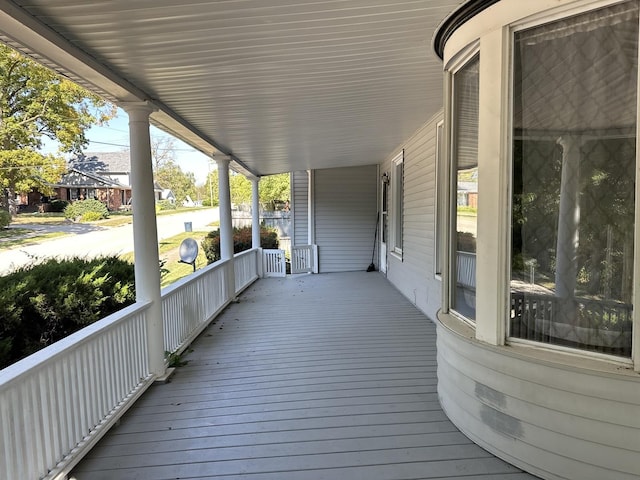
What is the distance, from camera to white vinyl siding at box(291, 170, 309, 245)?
10.3 meters

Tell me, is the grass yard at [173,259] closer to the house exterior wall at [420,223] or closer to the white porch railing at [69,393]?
the house exterior wall at [420,223]

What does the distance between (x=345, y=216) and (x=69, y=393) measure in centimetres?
831

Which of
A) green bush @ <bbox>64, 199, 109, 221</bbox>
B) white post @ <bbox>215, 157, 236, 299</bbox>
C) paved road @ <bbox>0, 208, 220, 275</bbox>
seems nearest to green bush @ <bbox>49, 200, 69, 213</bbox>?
green bush @ <bbox>64, 199, 109, 221</bbox>

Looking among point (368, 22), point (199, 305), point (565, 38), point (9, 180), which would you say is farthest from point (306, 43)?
point (9, 180)

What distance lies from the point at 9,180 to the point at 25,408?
13922mm

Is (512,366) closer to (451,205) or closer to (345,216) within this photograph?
(451,205)

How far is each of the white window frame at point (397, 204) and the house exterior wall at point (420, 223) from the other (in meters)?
0.41

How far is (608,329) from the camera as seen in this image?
6.28 feet

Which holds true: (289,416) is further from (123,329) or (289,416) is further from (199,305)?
(199,305)

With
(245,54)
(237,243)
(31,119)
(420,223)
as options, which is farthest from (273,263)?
(31,119)

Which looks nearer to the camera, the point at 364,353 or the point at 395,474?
the point at 395,474

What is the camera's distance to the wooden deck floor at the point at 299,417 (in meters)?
2.19

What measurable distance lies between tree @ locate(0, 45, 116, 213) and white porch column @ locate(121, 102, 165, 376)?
10.8 meters

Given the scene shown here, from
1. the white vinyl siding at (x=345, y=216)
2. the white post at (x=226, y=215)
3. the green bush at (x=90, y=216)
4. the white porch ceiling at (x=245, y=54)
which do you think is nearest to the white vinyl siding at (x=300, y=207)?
the white vinyl siding at (x=345, y=216)
